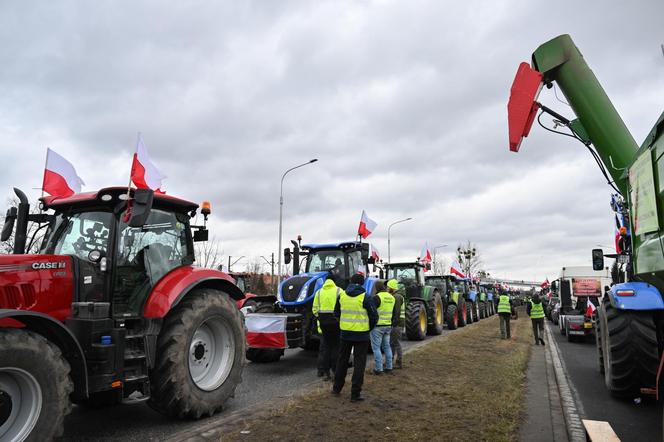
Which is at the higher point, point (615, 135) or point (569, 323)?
point (615, 135)

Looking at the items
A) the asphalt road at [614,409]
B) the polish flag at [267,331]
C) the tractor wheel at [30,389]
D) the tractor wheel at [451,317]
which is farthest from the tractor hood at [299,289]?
the tractor wheel at [451,317]

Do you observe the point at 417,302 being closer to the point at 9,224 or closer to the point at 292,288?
Answer: the point at 292,288

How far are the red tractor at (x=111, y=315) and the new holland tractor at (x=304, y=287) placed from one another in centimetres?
255

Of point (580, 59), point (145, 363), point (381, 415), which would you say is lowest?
point (381, 415)

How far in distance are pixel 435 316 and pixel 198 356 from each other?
1136 cm

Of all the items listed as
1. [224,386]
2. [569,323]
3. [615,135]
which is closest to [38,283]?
[224,386]

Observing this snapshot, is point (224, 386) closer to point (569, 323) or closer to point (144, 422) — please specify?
point (144, 422)

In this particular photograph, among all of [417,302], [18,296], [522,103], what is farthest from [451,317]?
[18,296]

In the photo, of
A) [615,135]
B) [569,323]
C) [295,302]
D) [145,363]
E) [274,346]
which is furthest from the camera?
[569,323]

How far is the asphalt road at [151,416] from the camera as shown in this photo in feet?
15.8

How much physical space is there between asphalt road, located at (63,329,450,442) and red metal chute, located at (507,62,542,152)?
4.95 metres

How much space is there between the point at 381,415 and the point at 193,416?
2186 mm

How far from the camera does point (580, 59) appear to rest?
21.6 feet

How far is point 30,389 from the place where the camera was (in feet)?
12.1
